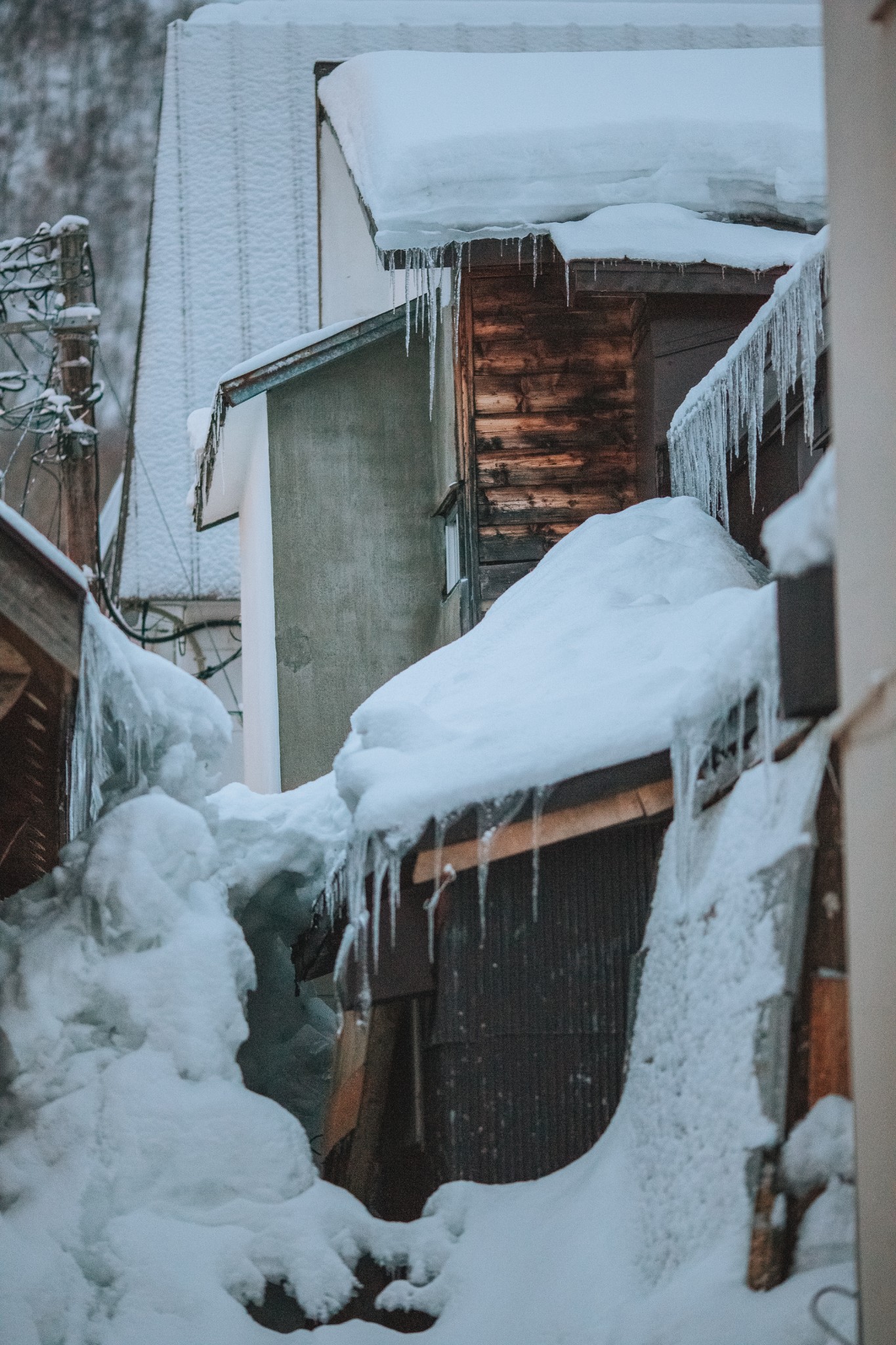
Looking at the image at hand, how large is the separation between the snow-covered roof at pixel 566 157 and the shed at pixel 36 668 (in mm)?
4621

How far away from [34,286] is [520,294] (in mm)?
5626

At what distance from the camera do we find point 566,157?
10.1 m

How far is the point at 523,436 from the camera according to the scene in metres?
10.7

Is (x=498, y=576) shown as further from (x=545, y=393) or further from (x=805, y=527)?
(x=805, y=527)

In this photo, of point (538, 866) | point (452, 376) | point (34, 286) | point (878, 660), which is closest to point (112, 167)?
point (34, 286)

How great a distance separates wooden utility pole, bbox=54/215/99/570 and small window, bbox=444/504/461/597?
3222 mm

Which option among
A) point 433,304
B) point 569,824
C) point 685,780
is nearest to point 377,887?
point 569,824

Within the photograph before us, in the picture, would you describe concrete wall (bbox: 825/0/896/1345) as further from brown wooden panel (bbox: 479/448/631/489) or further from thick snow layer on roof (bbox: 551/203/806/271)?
brown wooden panel (bbox: 479/448/631/489)

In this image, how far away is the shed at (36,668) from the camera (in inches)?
→ 231

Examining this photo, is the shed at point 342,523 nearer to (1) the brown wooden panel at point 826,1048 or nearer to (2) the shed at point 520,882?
(2) the shed at point 520,882

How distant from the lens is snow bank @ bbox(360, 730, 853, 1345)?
15.5 feet

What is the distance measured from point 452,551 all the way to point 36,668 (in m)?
5.94

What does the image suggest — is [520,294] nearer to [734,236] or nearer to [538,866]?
[734,236]

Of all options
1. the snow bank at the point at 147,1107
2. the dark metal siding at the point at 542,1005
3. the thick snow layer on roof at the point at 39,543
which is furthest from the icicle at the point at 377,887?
the thick snow layer on roof at the point at 39,543
